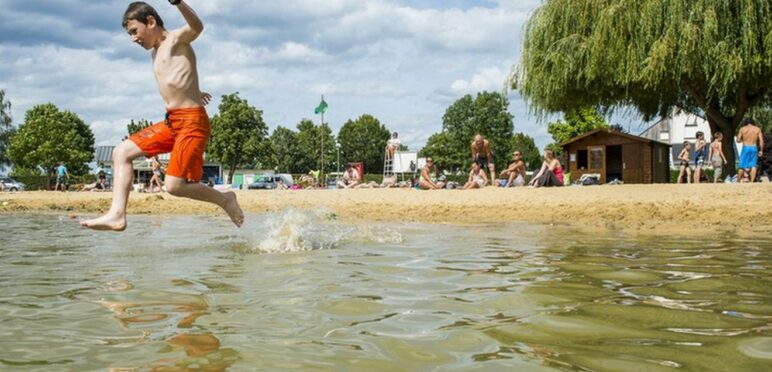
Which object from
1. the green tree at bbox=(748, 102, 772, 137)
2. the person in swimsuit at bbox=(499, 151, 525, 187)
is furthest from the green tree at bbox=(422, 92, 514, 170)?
the person in swimsuit at bbox=(499, 151, 525, 187)

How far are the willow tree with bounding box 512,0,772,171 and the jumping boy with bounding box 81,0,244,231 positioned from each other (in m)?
15.6

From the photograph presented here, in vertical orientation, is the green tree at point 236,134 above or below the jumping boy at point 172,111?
above

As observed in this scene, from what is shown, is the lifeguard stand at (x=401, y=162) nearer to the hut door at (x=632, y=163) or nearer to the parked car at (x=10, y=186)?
the hut door at (x=632, y=163)

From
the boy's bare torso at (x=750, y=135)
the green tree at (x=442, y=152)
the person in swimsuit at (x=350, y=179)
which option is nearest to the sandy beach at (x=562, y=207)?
the boy's bare torso at (x=750, y=135)

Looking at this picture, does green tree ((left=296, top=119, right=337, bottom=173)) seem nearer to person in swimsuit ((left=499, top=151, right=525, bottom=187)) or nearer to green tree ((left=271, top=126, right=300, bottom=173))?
green tree ((left=271, top=126, right=300, bottom=173))

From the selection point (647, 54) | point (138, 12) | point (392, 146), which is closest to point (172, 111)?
point (138, 12)

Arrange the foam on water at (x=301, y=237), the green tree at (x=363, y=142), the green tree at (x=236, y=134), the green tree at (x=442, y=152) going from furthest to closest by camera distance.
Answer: the green tree at (x=363, y=142) → the green tree at (x=442, y=152) → the green tree at (x=236, y=134) → the foam on water at (x=301, y=237)

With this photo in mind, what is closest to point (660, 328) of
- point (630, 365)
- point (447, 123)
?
point (630, 365)

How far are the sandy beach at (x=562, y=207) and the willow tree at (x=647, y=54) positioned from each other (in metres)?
5.52

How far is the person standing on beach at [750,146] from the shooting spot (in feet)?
53.5

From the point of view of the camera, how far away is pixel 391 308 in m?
3.35

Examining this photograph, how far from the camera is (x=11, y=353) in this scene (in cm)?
249

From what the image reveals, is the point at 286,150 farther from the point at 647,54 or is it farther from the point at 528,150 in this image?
the point at 647,54

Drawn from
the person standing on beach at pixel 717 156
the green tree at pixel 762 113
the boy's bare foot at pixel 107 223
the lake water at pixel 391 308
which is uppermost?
the green tree at pixel 762 113
